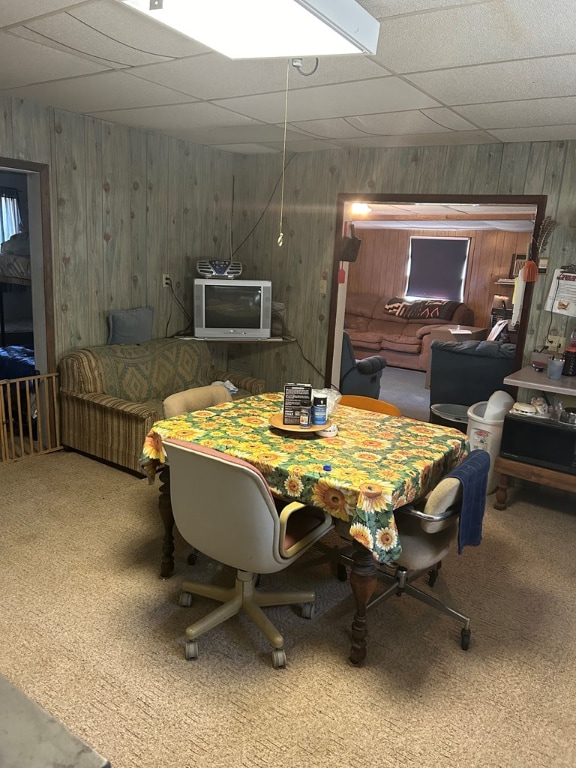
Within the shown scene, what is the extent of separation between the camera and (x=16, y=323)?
18.7 ft

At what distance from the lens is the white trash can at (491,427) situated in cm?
390

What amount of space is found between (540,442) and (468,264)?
6.39m

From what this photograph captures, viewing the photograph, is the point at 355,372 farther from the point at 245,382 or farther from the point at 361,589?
the point at 361,589

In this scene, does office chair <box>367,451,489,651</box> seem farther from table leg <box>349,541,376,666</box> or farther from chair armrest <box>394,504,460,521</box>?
table leg <box>349,541,376,666</box>

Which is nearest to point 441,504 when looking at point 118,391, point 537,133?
point 537,133

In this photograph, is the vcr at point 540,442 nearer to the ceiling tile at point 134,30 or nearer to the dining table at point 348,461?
the dining table at point 348,461

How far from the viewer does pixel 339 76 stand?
8.98 ft

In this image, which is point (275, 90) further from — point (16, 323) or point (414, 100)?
point (16, 323)

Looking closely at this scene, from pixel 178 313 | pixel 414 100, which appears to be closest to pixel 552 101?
pixel 414 100

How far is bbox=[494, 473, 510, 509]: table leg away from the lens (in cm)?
377

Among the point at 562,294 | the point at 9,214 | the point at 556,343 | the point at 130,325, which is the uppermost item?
the point at 9,214

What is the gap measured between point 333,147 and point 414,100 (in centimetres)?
164

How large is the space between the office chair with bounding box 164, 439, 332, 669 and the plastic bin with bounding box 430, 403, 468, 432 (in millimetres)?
2752

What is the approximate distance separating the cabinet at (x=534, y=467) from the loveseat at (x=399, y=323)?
446 cm
